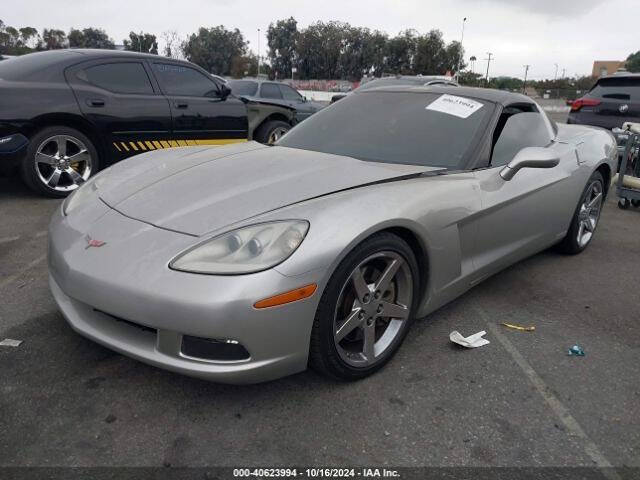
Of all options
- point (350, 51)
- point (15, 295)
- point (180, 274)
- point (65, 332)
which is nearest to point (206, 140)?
point (15, 295)

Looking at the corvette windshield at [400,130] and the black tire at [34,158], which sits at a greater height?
the corvette windshield at [400,130]

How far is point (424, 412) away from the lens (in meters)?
2.18

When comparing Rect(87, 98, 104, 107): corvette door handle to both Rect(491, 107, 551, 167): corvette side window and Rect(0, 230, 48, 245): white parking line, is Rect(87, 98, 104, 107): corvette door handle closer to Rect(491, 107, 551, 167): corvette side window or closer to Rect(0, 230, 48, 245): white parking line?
Rect(0, 230, 48, 245): white parking line

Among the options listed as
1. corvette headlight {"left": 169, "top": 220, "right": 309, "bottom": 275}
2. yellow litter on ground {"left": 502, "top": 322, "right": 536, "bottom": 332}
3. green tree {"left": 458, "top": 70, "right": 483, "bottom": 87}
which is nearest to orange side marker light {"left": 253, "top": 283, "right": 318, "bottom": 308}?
corvette headlight {"left": 169, "top": 220, "right": 309, "bottom": 275}

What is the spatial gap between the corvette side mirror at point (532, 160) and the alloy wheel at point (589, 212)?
1.38 m

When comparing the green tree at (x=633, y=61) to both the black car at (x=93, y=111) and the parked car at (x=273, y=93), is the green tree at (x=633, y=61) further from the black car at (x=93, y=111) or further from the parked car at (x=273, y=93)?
the black car at (x=93, y=111)

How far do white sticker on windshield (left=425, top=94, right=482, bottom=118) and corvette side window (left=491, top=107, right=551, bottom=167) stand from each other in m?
0.19

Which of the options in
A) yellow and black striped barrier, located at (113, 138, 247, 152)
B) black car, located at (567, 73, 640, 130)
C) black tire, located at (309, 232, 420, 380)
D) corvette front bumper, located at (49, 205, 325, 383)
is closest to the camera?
corvette front bumper, located at (49, 205, 325, 383)

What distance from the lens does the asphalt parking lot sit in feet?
6.28

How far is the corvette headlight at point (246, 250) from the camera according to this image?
6.42ft

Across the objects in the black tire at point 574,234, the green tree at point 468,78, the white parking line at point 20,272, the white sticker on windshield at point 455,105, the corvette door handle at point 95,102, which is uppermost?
the green tree at point 468,78

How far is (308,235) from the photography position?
2.04 m

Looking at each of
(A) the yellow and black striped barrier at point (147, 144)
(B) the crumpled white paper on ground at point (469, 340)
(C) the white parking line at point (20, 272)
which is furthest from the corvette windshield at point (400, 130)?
(A) the yellow and black striped barrier at point (147, 144)

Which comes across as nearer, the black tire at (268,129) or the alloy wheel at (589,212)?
the alloy wheel at (589,212)
